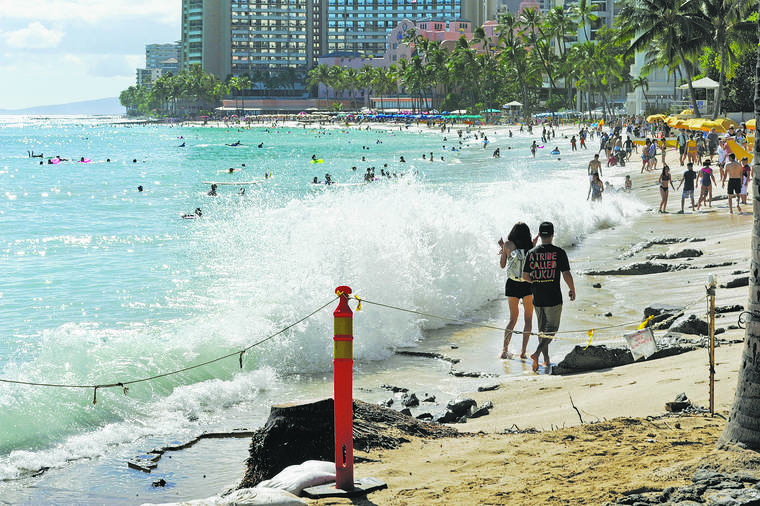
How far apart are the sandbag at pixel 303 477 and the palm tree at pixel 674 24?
51.4 metres

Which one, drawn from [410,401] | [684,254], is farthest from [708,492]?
[684,254]

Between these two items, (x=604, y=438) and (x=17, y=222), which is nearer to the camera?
(x=604, y=438)

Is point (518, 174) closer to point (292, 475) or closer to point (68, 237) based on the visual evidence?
point (68, 237)

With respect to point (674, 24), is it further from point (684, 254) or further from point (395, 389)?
point (395, 389)

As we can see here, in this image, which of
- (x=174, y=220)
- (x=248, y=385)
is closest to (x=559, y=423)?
(x=248, y=385)

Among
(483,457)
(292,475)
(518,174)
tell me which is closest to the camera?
(292,475)

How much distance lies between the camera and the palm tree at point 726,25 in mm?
49781

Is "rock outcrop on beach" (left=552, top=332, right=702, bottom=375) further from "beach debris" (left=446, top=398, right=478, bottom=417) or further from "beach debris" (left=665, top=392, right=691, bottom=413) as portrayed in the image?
"beach debris" (left=665, top=392, right=691, bottom=413)

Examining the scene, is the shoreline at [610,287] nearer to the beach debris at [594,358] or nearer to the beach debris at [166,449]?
the beach debris at [594,358]

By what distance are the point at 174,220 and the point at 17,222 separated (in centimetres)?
634

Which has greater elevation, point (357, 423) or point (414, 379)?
point (357, 423)

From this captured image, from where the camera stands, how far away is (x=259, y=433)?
635 centimetres

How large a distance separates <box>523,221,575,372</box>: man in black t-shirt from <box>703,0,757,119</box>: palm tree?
42.7 m

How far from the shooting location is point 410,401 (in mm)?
8984
